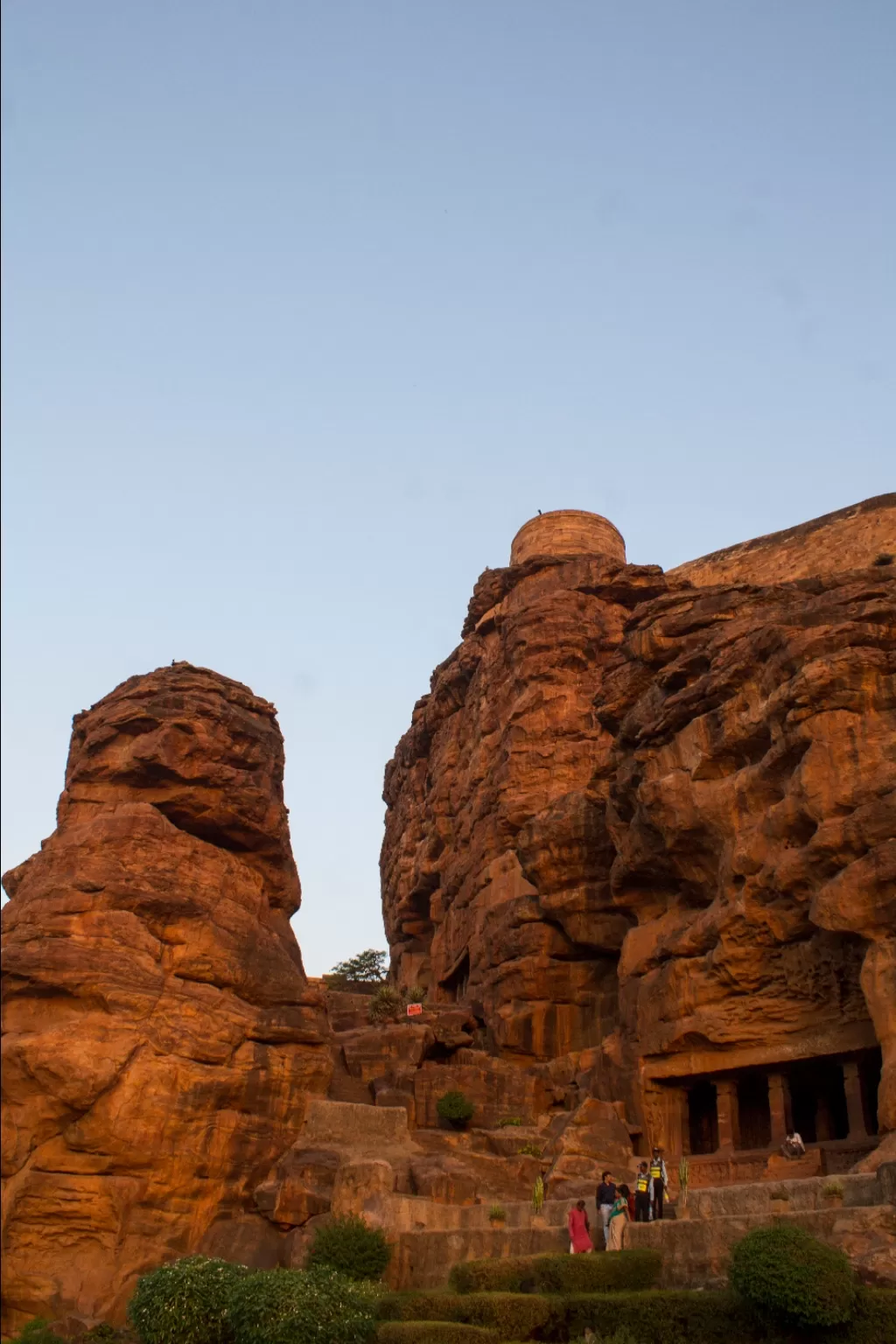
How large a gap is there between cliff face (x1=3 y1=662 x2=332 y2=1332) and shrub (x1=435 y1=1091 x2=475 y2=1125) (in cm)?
409

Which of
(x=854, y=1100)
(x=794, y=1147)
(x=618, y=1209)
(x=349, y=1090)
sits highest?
(x=349, y=1090)

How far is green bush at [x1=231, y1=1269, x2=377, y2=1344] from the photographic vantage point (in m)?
19.8

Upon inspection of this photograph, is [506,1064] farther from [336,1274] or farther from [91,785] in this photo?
[336,1274]

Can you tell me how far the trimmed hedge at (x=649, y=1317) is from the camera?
17.3 m

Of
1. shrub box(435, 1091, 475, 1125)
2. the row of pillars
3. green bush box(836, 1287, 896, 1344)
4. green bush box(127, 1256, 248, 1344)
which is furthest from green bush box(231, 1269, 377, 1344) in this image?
shrub box(435, 1091, 475, 1125)

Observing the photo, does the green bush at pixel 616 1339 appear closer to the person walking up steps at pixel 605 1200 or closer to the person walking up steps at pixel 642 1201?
the person walking up steps at pixel 605 1200

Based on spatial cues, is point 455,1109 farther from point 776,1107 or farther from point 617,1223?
point 617,1223

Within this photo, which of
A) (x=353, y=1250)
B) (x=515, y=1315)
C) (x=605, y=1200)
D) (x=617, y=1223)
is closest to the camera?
(x=515, y=1315)

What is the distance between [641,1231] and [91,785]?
70.4ft

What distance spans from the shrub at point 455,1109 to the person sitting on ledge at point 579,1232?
1334 centimetres

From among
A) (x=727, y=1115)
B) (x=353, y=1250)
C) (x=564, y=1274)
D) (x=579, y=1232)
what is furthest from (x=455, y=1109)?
(x=564, y=1274)

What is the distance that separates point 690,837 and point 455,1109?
33.0 feet

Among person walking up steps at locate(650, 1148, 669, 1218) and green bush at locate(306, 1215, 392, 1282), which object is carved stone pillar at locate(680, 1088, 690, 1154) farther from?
green bush at locate(306, 1215, 392, 1282)

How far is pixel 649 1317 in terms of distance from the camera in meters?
18.7
